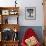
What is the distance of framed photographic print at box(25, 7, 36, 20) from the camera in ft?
19.0

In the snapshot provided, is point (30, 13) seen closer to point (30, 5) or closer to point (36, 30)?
point (30, 5)

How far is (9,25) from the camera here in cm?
576

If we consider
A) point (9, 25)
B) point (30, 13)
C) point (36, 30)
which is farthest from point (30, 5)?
point (9, 25)

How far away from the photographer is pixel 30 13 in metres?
5.82

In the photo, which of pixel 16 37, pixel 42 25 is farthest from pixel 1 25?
pixel 42 25

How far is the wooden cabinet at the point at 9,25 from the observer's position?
5660mm

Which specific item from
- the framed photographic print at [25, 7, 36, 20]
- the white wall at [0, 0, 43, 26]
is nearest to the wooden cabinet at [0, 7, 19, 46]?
the white wall at [0, 0, 43, 26]

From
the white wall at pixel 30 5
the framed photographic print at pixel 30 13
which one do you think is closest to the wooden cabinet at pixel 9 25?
the white wall at pixel 30 5

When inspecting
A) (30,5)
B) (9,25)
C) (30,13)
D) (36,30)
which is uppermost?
(30,5)

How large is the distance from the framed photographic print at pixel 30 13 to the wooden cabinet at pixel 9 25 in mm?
369

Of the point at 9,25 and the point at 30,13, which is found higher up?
the point at 30,13

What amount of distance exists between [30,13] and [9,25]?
3.00 feet

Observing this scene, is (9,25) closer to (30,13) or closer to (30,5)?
(30,13)

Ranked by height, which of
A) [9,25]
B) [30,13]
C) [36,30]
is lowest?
[36,30]
